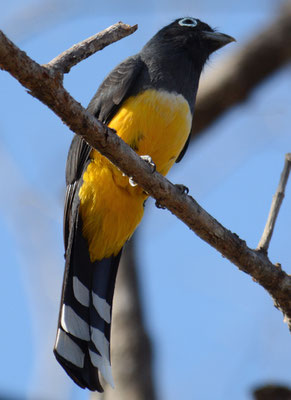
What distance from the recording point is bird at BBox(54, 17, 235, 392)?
3.92 m

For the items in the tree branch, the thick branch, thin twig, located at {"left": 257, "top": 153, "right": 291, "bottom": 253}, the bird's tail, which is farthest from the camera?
the thick branch

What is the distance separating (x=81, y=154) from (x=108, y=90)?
0.46 meters

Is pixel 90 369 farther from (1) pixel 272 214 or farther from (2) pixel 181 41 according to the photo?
(2) pixel 181 41

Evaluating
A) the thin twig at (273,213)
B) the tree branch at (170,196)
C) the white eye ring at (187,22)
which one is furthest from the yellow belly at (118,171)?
the white eye ring at (187,22)

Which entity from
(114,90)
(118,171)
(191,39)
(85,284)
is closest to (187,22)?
(191,39)

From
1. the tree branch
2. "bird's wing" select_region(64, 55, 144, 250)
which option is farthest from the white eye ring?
the tree branch

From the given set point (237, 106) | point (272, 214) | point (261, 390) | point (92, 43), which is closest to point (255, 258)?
point (272, 214)

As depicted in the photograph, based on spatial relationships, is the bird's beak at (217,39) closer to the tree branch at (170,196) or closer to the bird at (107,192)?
the bird at (107,192)

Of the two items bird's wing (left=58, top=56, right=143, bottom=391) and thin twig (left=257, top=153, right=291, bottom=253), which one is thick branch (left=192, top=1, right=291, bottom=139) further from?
thin twig (left=257, top=153, right=291, bottom=253)

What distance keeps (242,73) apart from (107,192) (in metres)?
2.16

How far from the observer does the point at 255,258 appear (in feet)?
11.3

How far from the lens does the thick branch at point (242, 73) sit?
5.61 m

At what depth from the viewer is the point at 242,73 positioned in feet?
18.5

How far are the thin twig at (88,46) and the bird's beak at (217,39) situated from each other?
1.70 m
